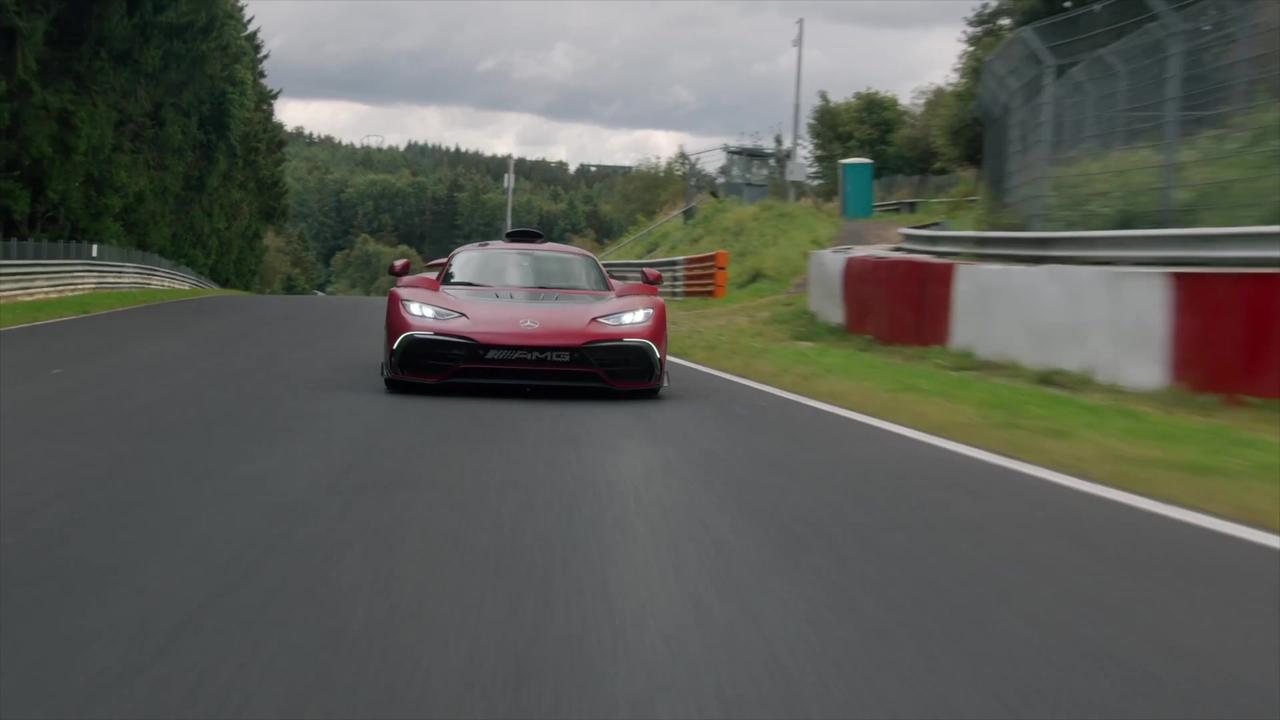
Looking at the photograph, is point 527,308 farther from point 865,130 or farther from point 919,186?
point 865,130

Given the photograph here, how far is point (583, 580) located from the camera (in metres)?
5.12

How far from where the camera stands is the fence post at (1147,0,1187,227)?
13.0 meters

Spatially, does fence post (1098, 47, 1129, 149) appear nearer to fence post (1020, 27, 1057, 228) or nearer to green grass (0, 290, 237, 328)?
fence post (1020, 27, 1057, 228)

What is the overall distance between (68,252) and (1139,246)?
88.7 ft

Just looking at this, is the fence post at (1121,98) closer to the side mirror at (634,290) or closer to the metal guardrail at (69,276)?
the side mirror at (634,290)

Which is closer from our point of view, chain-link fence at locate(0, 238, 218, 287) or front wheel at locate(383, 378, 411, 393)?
front wheel at locate(383, 378, 411, 393)

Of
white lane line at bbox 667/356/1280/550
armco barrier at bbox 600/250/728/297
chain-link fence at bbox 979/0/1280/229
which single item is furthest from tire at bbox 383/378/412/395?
armco barrier at bbox 600/250/728/297

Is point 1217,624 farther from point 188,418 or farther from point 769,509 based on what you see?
point 188,418

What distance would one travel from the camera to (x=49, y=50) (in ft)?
119

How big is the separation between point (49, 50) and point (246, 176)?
1911 inches

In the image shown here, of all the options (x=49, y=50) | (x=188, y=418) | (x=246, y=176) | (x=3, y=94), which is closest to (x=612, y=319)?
(x=188, y=418)

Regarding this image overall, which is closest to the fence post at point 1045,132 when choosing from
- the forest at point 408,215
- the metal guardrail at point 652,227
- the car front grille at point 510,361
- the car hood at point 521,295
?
the car hood at point 521,295

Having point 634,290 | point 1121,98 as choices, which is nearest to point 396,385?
point 634,290

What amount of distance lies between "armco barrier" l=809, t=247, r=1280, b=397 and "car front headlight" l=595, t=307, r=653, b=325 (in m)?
3.65
